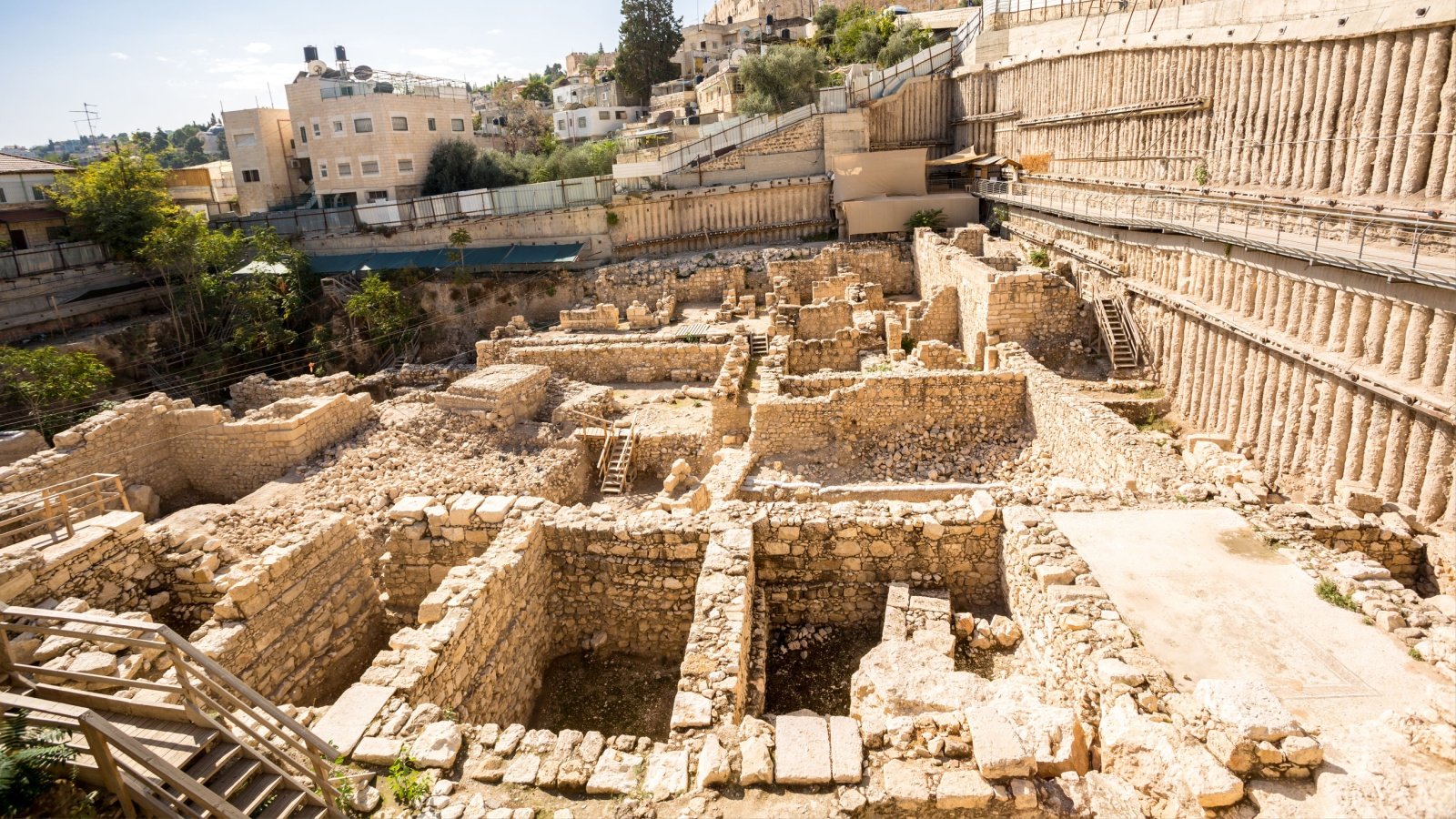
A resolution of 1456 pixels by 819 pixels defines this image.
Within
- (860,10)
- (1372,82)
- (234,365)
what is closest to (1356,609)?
(1372,82)

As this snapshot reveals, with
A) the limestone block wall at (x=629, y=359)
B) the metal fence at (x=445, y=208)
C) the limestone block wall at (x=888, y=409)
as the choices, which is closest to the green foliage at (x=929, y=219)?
the limestone block wall at (x=629, y=359)

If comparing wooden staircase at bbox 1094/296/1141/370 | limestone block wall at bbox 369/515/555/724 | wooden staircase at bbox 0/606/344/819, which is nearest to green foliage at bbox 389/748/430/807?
wooden staircase at bbox 0/606/344/819

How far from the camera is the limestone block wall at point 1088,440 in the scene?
8875 millimetres

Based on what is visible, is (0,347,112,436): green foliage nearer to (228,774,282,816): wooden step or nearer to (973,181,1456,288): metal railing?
(228,774,282,816): wooden step

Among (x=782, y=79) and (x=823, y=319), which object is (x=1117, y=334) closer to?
(x=823, y=319)

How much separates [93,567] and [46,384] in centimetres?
1787

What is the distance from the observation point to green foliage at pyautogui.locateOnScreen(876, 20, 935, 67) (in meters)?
39.6

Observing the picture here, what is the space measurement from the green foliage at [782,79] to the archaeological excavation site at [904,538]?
22.5 metres

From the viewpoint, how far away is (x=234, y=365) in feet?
88.9

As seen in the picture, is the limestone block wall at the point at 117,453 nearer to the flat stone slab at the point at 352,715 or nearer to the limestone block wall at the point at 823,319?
the flat stone slab at the point at 352,715

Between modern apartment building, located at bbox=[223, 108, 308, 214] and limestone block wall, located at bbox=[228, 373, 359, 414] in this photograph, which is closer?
limestone block wall, located at bbox=[228, 373, 359, 414]

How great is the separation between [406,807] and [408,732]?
→ 0.65 m

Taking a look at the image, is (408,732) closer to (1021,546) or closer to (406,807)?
(406,807)

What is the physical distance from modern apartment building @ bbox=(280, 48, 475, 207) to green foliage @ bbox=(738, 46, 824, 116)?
1734 cm
